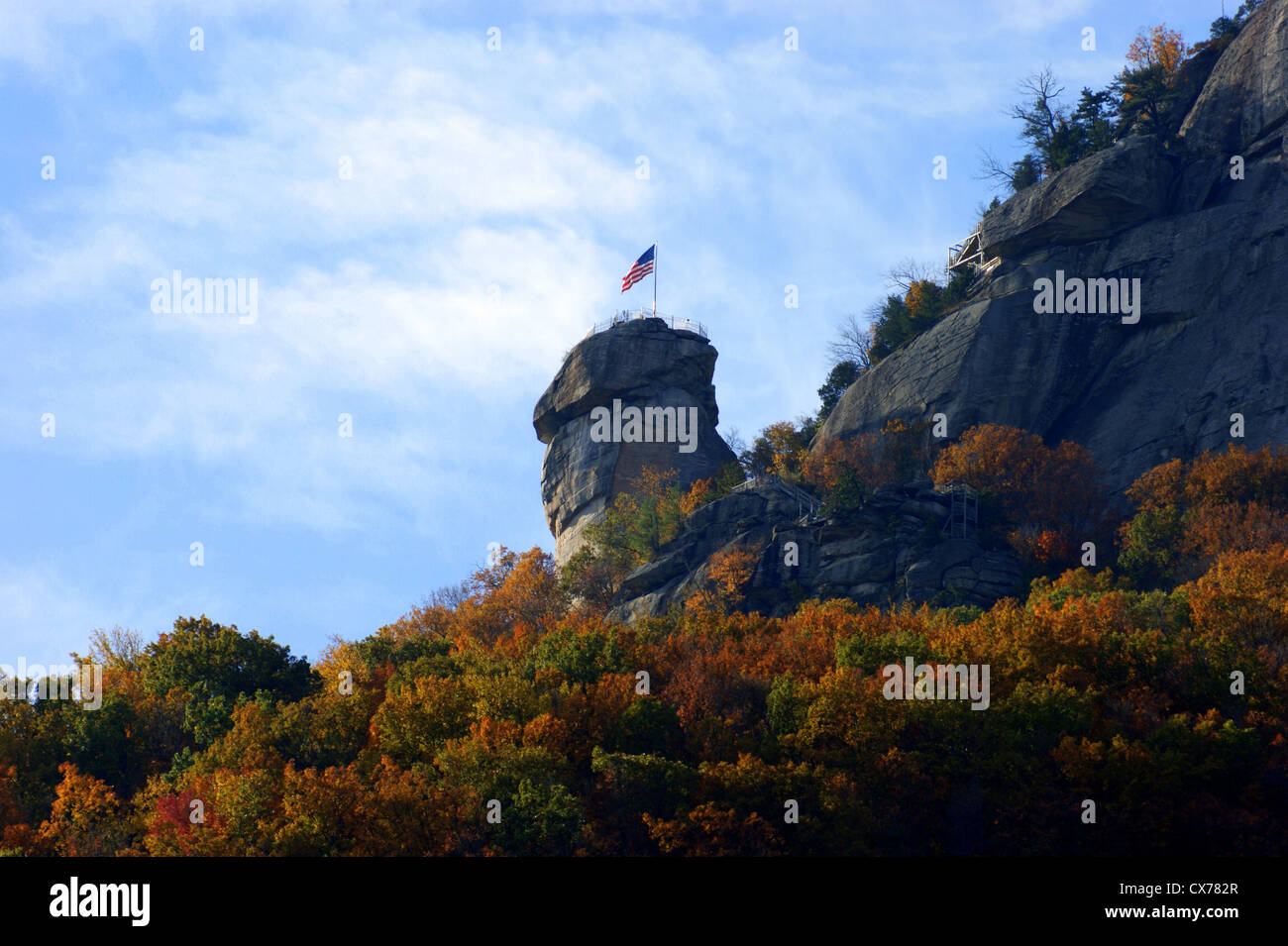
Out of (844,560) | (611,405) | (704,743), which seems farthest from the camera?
(611,405)

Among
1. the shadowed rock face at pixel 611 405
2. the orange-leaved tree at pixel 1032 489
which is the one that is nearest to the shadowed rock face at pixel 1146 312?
the orange-leaved tree at pixel 1032 489

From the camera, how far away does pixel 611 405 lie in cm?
9638

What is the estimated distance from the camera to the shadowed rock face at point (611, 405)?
94.2 meters

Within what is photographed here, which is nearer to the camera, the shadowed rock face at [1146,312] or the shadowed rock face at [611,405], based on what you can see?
the shadowed rock face at [1146,312]

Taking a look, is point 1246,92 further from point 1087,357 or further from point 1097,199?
point 1087,357

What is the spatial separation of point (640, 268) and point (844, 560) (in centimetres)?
2757

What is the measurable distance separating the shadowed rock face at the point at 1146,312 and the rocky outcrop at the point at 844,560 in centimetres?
1122

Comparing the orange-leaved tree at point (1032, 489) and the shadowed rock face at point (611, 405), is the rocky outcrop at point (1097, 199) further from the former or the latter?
the shadowed rock face at point (611, 405)

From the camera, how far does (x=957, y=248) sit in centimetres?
9756

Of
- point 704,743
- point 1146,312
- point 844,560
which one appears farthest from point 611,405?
point 704,743

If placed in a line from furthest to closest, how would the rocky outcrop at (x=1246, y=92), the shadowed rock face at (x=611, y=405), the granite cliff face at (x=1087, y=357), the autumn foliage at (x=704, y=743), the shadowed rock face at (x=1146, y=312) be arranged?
the shadowed rock face at (x=611, y=405), the rocky outcrop at (x=1246, y=92), the shadowed rock face at (x=1146, y=312), the granite cliff face at (x=1087, y=357), the autumn foliage at (x=704, y=743)

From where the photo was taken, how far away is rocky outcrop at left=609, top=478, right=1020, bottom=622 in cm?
6869
